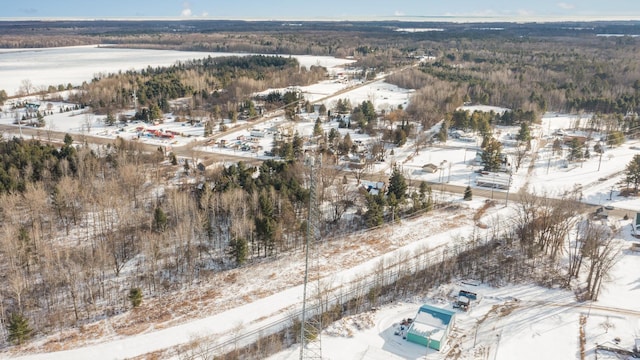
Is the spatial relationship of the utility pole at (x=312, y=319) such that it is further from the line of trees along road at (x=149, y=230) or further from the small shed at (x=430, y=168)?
the small shed at (x=430, y=168)

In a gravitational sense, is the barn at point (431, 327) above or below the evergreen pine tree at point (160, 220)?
below

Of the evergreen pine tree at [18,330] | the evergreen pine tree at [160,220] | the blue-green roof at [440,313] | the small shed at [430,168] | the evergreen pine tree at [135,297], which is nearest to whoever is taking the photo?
the evergreen pine tree at [18,330]

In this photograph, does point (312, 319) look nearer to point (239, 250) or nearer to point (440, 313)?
point (440, 313)

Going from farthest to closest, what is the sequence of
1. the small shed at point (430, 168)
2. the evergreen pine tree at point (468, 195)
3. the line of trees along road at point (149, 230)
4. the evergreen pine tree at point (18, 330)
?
the small shed at point (430, 168), the evergreen pine tree at point (468, 195), the line of trees along road at point (149, 230), the evergreen pine tree at point (18, 330)

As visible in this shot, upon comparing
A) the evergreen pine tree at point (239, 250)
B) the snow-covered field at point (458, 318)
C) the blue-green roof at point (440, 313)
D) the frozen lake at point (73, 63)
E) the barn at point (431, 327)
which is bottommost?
the snow-covered field at point (458, 318)

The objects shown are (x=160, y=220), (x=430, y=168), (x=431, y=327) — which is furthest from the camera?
(x=430, y=168)

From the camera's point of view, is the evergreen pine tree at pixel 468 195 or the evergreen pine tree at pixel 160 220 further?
the evergreen pine tree at pixel 468 195

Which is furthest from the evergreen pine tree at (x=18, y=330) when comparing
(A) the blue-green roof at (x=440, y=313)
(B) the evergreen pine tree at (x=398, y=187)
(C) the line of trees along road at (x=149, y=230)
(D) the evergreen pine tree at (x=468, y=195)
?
(D) the evergreen pine tree at (x=468, y=195)

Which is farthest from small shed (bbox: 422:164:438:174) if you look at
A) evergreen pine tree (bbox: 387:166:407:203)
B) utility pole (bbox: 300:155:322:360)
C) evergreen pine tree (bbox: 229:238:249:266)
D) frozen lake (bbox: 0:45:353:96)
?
frozen lake (bbox: 0:45:353:96)

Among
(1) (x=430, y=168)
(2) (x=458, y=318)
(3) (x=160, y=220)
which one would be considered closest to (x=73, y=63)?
(1) (x=430, y=168)

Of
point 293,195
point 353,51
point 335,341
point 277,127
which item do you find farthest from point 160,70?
point 335,341
